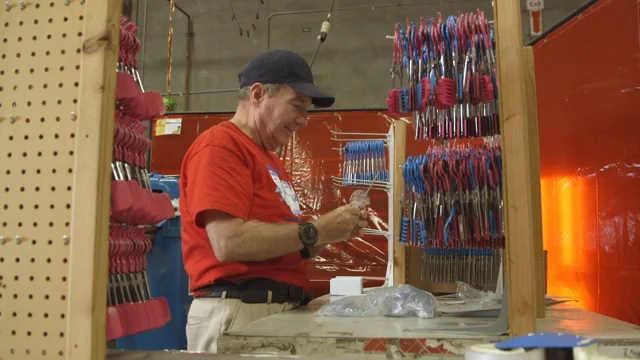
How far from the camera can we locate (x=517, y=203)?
1201 mm

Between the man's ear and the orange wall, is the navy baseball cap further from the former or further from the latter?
the orange wall

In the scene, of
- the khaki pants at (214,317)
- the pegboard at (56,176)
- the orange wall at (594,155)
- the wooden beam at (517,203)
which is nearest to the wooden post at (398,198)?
the orange wall at (594,155)

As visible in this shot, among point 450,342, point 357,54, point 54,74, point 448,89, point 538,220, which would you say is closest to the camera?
point 54,74

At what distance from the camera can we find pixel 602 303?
Answer: 2.39 m

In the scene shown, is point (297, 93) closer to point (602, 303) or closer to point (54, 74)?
point (54, 74)

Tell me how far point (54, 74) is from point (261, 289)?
3.10 ft

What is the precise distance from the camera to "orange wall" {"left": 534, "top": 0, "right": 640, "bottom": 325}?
84.0 inches

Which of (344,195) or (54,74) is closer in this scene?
(54,74)

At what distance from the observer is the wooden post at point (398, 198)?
289cm

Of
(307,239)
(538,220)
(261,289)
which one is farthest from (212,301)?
(538,220)

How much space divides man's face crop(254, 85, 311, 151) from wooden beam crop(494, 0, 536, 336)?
0.87m

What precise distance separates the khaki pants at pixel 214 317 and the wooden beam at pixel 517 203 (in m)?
0.78

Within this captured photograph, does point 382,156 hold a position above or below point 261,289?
above

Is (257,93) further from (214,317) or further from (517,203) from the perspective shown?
(517,203)
